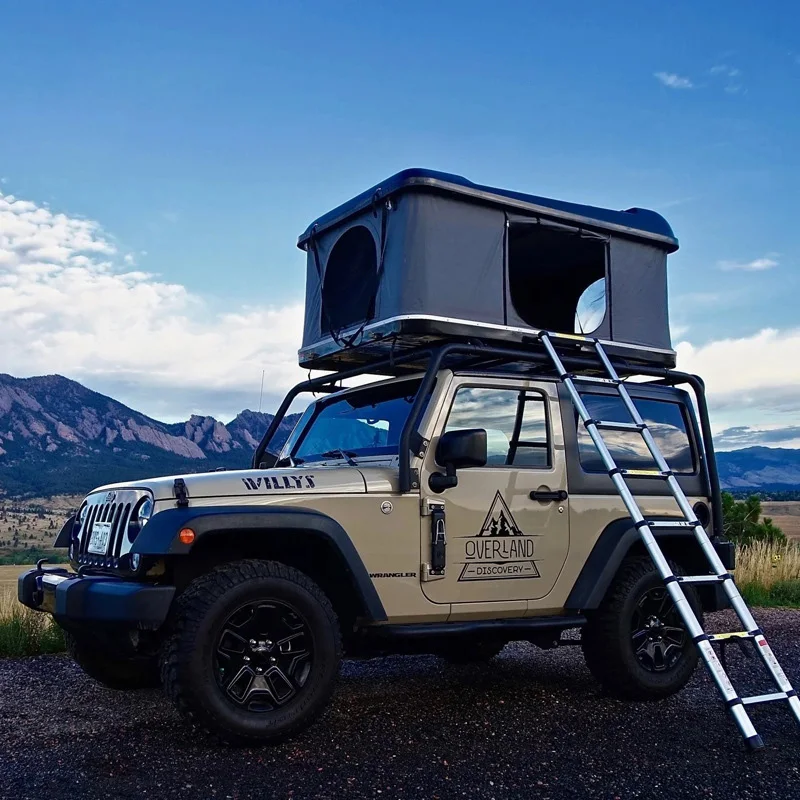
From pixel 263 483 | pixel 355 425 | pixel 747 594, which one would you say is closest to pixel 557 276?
pixel 355 425

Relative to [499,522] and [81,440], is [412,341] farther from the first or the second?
[81,440]

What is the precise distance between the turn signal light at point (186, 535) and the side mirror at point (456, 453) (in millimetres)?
1372

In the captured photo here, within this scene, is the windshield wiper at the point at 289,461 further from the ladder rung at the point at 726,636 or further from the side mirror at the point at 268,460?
the ladder rung at the point at 726,636

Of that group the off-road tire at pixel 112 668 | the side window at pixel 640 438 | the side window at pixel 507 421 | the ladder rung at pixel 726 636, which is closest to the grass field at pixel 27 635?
the off-road tire at pixel 112 668

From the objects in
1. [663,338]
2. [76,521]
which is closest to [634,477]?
[663,338]

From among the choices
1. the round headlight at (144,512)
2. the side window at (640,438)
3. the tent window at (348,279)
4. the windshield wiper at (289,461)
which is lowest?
the round headlight at (144,512)

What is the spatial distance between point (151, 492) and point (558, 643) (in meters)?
2.76

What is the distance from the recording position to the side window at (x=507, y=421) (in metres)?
5.51

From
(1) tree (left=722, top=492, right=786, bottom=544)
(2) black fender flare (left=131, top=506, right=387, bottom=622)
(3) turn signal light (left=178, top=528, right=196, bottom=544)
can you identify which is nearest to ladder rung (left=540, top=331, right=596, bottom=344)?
(2) black fender flare (left=131, top=506, right=387, bottom=622)

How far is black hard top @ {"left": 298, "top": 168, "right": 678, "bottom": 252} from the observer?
5.41m

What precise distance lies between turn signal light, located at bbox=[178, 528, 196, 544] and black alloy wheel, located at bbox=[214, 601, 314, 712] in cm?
42

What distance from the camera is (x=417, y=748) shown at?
4547 millimetres

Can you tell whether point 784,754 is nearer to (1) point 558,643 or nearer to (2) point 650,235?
(1) point 558,643

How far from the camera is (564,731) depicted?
4945 millimetres
